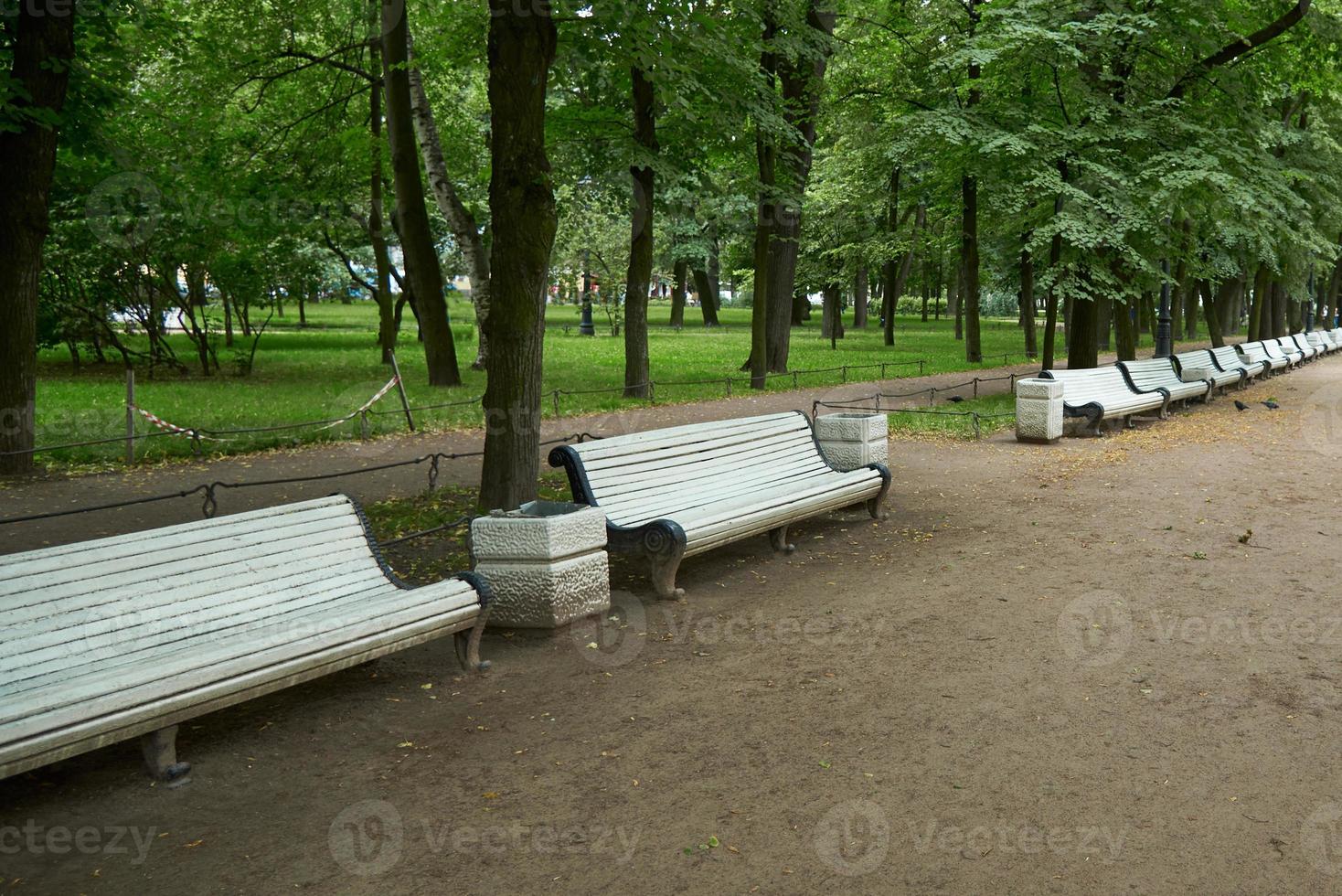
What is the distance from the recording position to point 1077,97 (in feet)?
57.7

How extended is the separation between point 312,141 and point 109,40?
37.4ft

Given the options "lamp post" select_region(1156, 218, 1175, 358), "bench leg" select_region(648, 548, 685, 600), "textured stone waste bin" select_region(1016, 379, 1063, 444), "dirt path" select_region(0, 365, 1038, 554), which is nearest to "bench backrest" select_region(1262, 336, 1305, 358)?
"lamp post" select_region(1156, 218, 1175, 358)

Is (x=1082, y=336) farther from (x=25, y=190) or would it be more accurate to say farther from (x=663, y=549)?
(x=25, y=190)

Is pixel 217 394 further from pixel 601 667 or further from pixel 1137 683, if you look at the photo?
pixel 1137 683

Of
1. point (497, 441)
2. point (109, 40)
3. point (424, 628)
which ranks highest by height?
point (109, 40)

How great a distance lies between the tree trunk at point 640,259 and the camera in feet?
55.6

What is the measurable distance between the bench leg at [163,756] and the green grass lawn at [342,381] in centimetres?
907

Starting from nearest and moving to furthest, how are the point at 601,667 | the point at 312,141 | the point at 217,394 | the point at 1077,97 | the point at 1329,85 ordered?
the point at 601,667
the point at 1077,97
the point at 217,394
the point at 1329,85
the point at 312,141

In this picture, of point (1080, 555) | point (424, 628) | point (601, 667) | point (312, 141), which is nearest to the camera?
point (424, 628)

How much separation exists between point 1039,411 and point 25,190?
1157 centimetres

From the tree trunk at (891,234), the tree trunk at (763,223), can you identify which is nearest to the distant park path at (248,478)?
the tree trunk at (763,223)

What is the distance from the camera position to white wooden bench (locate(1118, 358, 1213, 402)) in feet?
56.3

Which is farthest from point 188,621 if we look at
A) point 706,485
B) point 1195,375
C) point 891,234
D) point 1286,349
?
point 1286,349

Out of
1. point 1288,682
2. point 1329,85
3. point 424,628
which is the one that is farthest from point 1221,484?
point 1329,85
